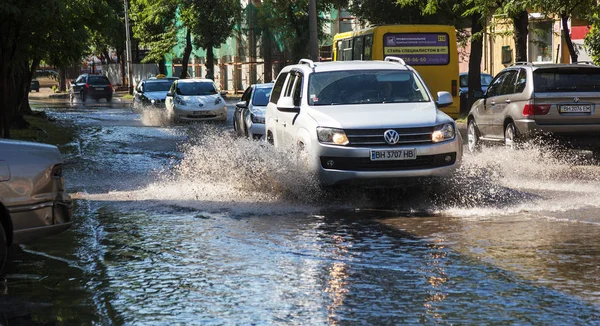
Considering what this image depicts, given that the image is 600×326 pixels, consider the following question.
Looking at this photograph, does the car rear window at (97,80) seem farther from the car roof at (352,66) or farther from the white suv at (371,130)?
the white suv at (371,130)

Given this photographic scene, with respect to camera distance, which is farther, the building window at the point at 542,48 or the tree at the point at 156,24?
the tree at the point at 156,24

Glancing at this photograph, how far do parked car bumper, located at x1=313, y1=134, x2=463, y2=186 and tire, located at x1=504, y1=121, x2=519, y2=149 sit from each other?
19.8 ft

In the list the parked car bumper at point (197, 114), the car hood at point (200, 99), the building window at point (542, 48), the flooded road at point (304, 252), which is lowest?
the flooded road at point (304, 252)

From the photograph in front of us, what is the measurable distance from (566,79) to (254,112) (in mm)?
7690

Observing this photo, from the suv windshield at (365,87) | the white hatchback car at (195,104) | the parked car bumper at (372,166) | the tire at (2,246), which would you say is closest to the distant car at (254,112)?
the white hatchback car at (195,104)

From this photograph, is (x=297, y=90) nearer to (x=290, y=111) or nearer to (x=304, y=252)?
(x=290, y=111)

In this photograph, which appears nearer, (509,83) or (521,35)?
(509,83)

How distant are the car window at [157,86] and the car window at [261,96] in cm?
1658

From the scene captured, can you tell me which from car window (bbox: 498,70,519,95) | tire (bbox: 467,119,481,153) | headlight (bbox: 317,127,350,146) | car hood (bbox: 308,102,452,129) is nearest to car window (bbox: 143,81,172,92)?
tire (bbox: 467,119,481,153)

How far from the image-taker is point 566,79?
1681 centimetres

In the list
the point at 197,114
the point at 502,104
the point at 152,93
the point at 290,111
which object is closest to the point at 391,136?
the point at 290,111

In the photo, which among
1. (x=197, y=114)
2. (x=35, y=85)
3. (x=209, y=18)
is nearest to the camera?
(x=197, y=114)

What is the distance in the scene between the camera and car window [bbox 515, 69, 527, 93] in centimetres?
1722

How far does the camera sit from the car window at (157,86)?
39938 millimetres
